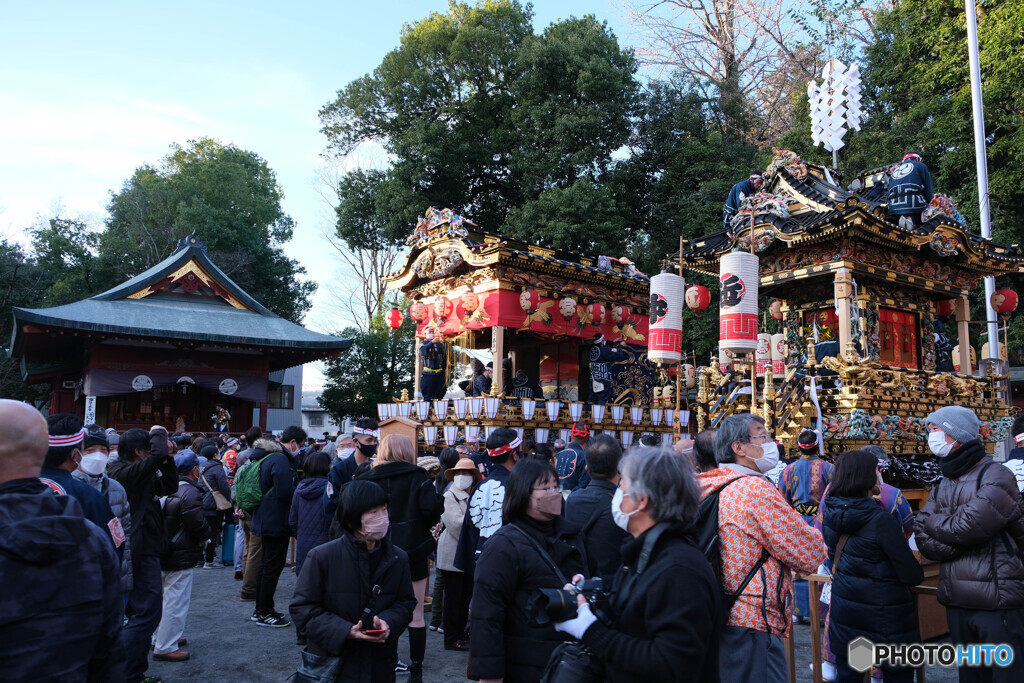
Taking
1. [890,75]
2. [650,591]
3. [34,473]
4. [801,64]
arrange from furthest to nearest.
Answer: [801,64]
[890,75]
[34,473]
[650,591]

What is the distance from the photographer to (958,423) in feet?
12.5

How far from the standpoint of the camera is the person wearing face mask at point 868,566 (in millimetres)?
3836

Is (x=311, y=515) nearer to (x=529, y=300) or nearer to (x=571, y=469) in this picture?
(x=571, y=469)

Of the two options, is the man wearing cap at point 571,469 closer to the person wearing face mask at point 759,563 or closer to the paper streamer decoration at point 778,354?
the person wearing face mask at point 759,563

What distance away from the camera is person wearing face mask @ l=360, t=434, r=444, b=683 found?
5031 mm

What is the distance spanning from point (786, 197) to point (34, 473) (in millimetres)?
15178

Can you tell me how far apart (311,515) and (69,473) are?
9.06ft

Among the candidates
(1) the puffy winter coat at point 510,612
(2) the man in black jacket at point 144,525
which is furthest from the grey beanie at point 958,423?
(2) the man in black jacket at point 144,525

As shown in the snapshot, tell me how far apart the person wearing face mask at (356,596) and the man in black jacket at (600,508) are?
930mm

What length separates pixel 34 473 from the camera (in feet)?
7.73

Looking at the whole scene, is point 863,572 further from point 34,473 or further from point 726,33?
point 726,33

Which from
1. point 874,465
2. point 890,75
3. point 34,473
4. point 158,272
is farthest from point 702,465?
point 890,75

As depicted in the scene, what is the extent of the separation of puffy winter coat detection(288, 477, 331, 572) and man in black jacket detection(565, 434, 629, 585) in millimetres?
2935

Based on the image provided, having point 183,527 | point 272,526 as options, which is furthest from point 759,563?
point 272,526
